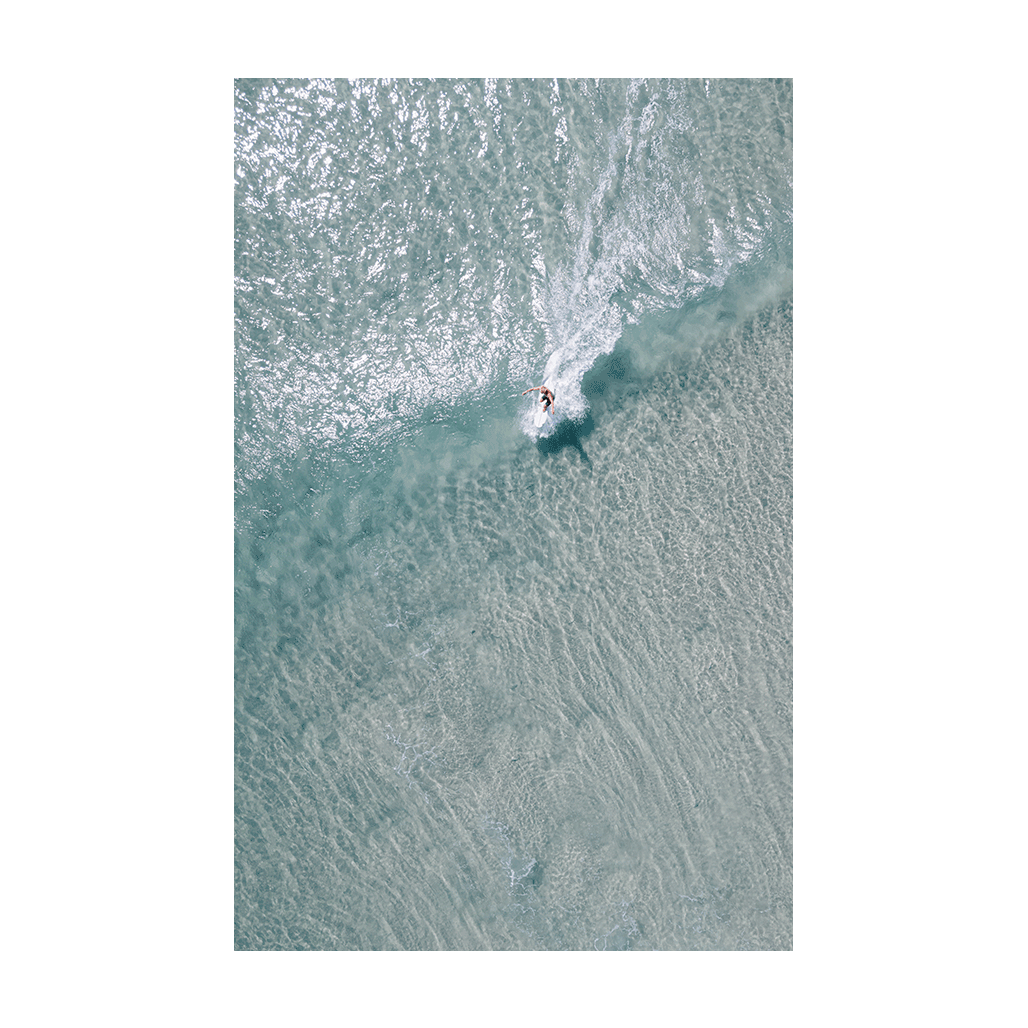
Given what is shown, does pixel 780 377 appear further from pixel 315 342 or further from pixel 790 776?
pixel 315 342

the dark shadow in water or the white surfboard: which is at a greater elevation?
the white surfboard

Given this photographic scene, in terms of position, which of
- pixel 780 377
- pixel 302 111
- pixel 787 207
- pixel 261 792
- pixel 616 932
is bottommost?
pixel 616 932

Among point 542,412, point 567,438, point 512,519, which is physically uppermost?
point 542,412

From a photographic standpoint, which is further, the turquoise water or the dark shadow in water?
the dark shadow in water

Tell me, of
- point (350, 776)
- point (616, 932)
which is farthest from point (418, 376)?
point (616, 932)

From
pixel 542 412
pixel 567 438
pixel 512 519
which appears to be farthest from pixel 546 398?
pixel 512 519

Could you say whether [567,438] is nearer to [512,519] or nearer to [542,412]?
[542,412]
